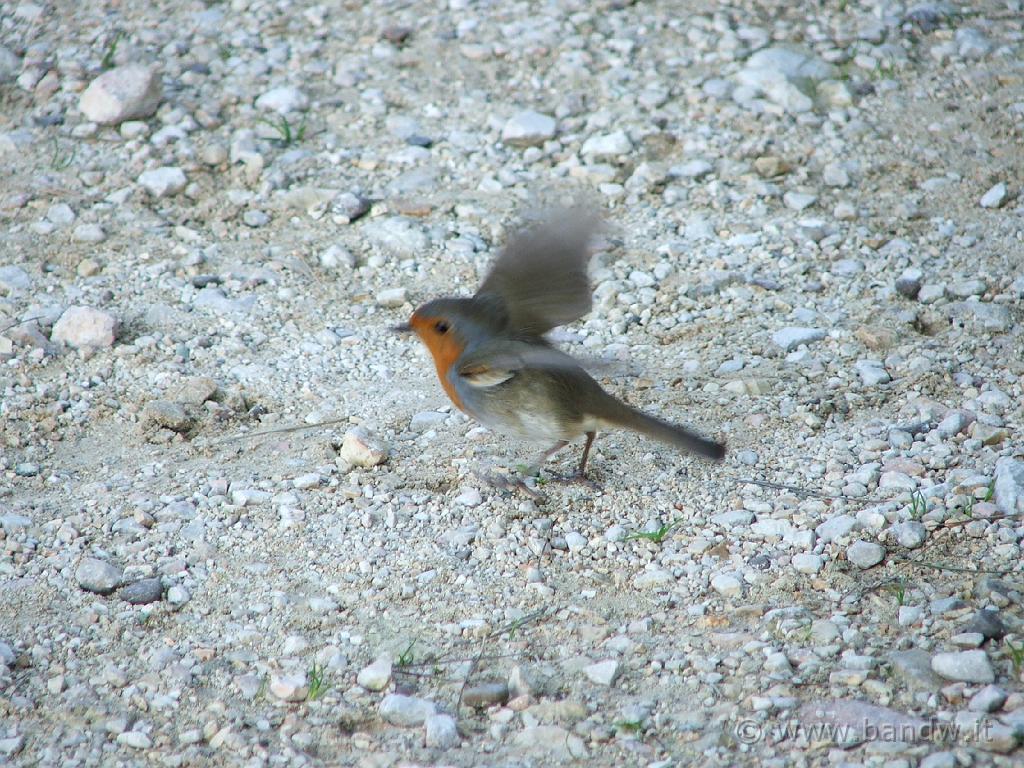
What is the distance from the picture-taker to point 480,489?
4051 mm

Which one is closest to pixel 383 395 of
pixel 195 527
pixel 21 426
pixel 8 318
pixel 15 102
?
pixel 195 527

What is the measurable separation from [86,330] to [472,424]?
1.66 metres

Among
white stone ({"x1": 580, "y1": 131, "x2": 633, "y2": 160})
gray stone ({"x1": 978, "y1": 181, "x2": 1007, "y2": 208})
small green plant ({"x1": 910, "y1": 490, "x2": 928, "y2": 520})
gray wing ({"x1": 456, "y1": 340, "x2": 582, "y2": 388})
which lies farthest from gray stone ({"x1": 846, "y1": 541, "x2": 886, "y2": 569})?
white stone ({"x1": 580, "y1": 131, "x2": 633, "y2": 160})

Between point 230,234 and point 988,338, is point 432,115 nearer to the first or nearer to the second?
point 230,234

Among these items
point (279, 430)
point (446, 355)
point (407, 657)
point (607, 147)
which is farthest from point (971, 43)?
point (407, 657)

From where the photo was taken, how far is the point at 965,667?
295 cm

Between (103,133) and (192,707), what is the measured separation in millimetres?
3897

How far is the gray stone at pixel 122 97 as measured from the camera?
6.08 metres

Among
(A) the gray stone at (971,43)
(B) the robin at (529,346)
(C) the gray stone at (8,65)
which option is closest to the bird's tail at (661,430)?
(B) the robin at (529,346)

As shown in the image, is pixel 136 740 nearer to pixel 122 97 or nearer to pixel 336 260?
pixel 336 260

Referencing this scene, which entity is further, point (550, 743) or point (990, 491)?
point (990, 491)

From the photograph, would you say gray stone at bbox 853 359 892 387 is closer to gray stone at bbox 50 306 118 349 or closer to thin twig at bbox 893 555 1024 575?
thin twig at bbox 893 555 1024 575

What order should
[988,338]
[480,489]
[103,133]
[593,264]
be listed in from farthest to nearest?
[103,133] → [593,264] → [988,338] → [480,489]

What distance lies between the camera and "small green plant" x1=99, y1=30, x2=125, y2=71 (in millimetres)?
6449
